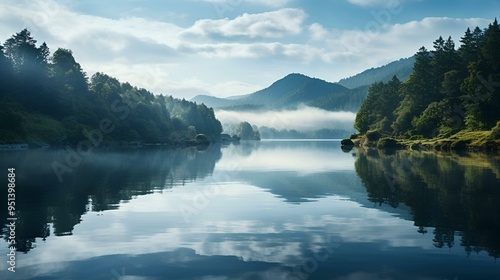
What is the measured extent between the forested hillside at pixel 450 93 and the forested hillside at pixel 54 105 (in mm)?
103223

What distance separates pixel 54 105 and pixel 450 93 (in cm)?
13129

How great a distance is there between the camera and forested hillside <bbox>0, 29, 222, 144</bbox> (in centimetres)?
Result: 12925

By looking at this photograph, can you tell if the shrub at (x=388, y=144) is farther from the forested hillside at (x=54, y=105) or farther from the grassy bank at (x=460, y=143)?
the forested hillside at (x=54, y=105)

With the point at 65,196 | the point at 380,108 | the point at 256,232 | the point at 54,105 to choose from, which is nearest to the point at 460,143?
the point at 380,108

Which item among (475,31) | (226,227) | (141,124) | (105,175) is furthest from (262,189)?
(141,124)

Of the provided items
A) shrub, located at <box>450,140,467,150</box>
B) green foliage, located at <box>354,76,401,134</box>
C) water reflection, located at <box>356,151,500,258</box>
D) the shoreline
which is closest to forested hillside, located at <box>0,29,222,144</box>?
green foliage, located at <box>354,76,401,134</box>

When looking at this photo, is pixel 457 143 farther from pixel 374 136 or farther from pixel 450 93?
pixel 374 136

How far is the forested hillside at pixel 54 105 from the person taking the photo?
12925 cm

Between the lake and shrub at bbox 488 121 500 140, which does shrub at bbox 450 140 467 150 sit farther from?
the lake

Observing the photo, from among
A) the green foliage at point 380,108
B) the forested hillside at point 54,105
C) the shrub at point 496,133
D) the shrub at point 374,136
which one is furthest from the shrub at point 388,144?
the forested hillside at point 54,105

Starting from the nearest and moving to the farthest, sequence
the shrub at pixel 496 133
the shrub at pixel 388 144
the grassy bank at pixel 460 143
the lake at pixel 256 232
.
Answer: the lake at pixel 256 232
the shrub at pixel 496 133
the grassy bank at pixel 460 143
the shrub at pixel 388 144

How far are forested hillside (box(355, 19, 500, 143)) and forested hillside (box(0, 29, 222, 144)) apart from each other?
339ft

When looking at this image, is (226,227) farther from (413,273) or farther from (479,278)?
(479,278)

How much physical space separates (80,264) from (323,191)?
21.3 m
